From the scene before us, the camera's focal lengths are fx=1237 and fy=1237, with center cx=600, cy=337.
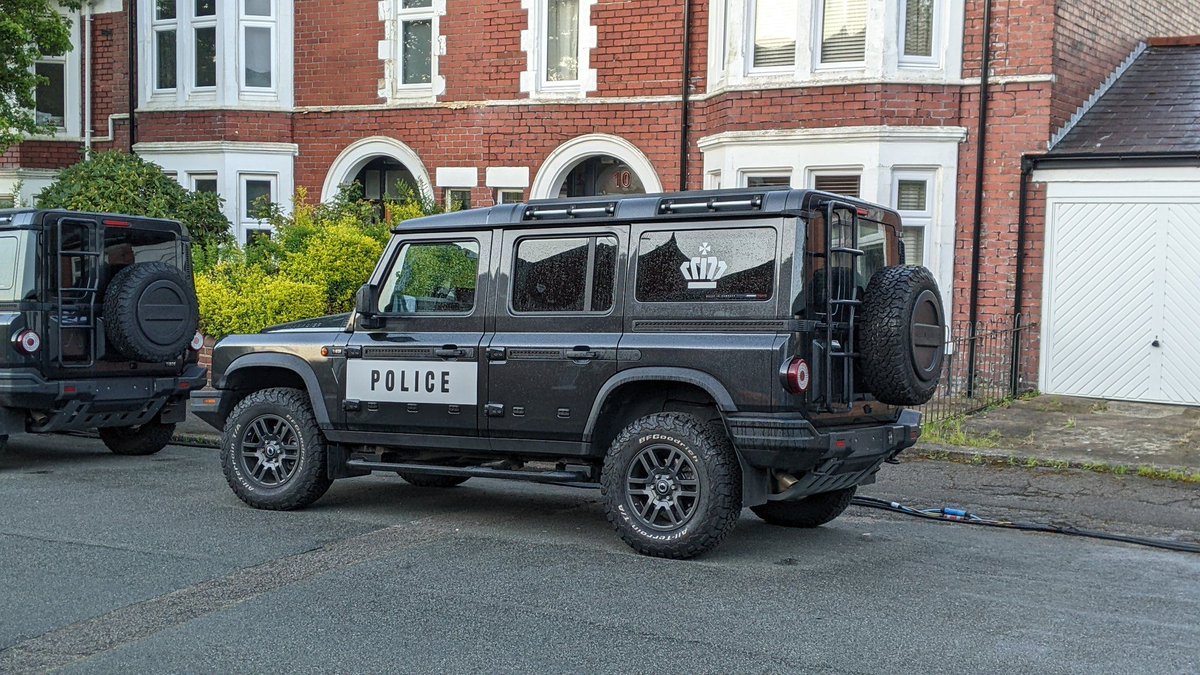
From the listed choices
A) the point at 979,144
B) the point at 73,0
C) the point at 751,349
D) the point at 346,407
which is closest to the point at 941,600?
the point at 751,349

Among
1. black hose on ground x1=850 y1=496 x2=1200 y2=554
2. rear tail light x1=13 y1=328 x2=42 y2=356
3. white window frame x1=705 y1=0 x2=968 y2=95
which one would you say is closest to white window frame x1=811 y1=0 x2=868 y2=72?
white window frame x1=705 y1=0 x2=968 y2=95

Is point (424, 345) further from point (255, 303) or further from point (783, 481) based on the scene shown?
point (255, 303)

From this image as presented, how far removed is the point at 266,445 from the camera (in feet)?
28.0

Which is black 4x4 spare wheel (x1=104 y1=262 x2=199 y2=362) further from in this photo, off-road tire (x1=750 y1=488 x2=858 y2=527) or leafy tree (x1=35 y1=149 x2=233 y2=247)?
leafy tree (x1=35 y1=149 x2=233 y2=247)

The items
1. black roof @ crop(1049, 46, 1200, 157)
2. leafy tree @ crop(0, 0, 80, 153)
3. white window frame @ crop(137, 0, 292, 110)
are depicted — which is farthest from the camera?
white window frame @ crop(137, 0, 292, 110)

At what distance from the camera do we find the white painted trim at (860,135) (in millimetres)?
14305

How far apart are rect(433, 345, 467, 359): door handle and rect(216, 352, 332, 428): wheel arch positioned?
3.26ft

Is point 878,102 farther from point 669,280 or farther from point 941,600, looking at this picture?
point 941,600

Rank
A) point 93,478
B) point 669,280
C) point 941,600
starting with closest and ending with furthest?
point 941,600 → point 669,280 → point 93,478

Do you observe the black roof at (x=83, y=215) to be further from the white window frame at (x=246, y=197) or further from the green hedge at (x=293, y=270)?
the white window frame at (x=246, y=197)

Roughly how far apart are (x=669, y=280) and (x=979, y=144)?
8.26m

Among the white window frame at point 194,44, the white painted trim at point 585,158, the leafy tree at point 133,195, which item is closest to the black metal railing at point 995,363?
the white painted trim at point 585,158

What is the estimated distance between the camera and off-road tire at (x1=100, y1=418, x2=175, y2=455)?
37.0 feet

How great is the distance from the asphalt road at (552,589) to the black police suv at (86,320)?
1071 millimetres
